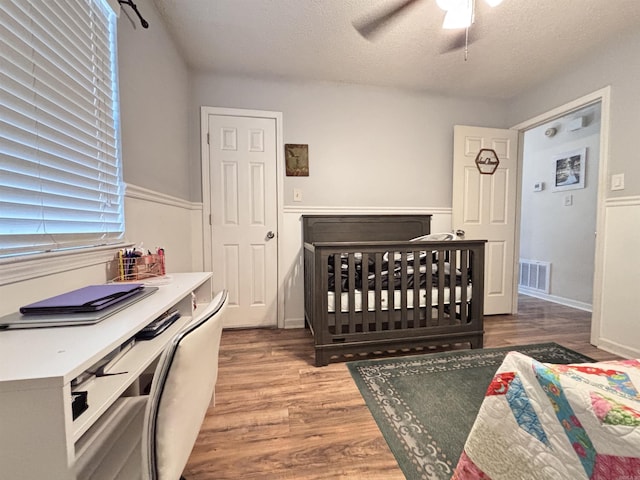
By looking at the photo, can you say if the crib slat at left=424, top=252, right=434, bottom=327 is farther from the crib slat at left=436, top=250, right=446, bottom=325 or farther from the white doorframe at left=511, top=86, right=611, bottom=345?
the white doorframe at left=511, top=86, right=611, bottom=345

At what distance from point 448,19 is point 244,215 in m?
2.07

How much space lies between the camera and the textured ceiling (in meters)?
1.70

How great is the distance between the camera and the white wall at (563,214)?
3086 mm

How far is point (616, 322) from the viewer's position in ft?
6.61

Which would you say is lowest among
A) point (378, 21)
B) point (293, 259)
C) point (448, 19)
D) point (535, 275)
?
point (535, 275)

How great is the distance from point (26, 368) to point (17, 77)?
876 mm

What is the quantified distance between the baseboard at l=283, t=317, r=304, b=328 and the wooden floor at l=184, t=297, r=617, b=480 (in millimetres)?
357

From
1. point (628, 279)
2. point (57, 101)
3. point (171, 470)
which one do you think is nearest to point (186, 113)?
point (57, 101)

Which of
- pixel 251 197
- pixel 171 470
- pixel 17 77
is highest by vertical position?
pixel 17 77

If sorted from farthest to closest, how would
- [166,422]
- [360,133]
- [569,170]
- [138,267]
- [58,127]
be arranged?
1. [569,170]
2. [360,133]
3. [138,267]
4. [58,127]
5. [166,422]

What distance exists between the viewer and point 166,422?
54cm

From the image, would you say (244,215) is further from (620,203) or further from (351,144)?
(620,203)

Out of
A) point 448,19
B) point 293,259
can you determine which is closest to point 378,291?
point 293,259

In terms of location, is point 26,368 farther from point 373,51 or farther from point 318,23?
point 373,51
